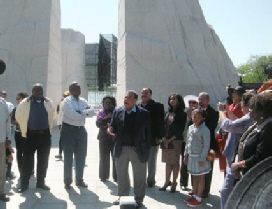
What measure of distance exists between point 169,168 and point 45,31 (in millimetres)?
8869

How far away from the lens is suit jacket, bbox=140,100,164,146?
4.25 metres

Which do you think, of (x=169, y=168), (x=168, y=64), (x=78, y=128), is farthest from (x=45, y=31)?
(x=169, y=168)

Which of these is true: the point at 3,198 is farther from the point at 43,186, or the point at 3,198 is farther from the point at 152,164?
the point at 152,164

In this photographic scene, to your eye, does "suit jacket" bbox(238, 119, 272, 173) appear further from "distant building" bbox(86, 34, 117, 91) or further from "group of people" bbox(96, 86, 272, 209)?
"distant building" bbox(86, 34, 117, 91)

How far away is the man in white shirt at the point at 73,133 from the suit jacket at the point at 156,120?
879 millimetres

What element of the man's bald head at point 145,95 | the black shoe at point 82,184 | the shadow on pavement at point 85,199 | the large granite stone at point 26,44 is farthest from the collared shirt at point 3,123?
the large granite stone at point 26,44

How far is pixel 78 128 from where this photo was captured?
4.47 metres

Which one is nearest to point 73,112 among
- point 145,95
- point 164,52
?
point 145,95

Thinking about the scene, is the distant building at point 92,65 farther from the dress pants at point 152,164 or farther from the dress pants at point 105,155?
the dress pants at point 152,164

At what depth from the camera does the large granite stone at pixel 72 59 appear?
2358 cm

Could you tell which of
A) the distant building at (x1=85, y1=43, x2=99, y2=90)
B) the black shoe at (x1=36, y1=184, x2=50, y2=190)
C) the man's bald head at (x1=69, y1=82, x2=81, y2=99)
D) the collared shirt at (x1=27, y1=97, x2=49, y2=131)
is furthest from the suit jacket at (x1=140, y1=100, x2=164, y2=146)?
the distant building at (x1=85, y1=43, x2=99, y2=90)

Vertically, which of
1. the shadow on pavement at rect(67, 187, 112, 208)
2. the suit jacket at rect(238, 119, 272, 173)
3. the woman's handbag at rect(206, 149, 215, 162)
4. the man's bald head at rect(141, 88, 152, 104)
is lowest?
the shadow on pavement at rect(67, 187, 112, 208)

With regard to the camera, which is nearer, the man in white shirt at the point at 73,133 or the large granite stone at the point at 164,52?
the man in white shirt at the point at 73,133

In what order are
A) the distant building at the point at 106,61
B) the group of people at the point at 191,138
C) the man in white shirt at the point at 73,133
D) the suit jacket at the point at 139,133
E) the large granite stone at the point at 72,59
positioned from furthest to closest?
the distant building at the point at 106,61 → the large granite stone at the point at 72,59 → the man in white shirt at the point at 73,133 → the suit jacket at the point at 139,133 → the group of people at the point at 191,138
